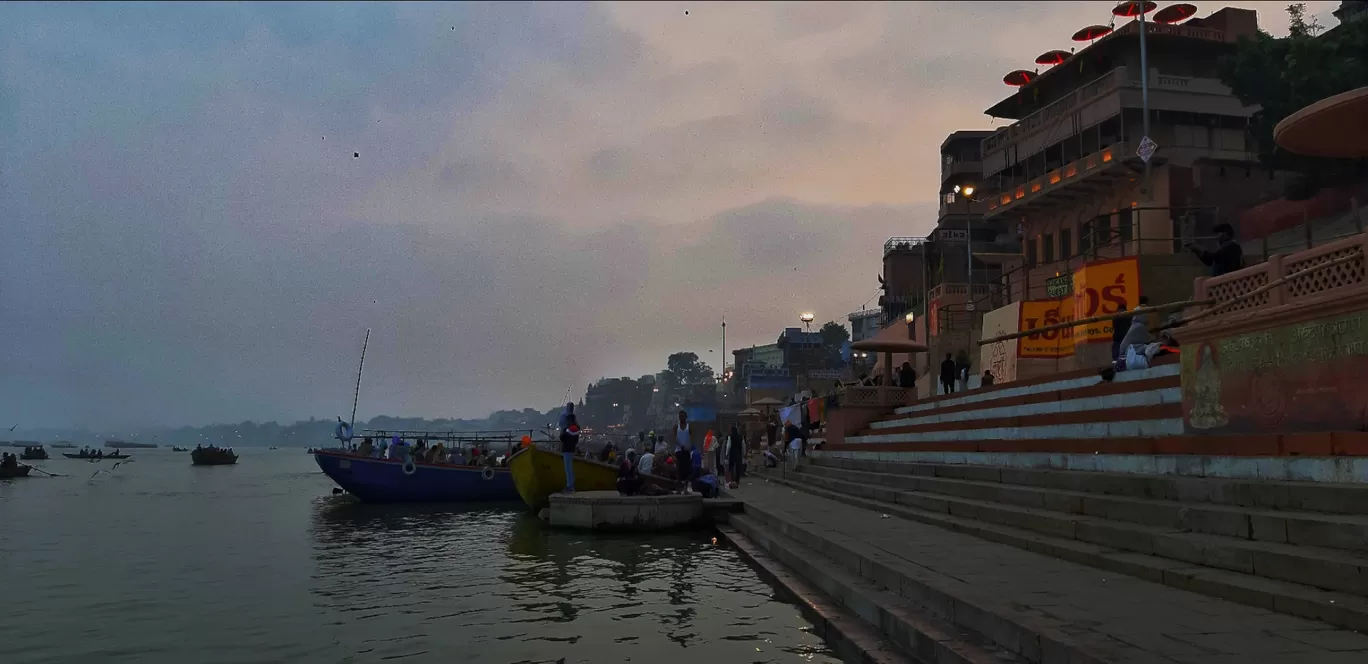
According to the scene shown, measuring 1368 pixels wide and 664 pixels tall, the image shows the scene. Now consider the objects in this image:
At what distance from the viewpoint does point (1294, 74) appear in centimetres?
2611

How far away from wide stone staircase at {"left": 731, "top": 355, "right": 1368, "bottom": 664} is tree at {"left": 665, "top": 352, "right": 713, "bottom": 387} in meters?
163

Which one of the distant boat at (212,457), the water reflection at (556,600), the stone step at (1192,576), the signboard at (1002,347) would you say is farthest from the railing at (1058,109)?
the distant boat at (212,457)

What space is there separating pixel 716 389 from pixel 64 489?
92.5m

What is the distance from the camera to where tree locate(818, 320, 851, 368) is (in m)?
84.7

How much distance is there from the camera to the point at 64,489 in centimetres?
4597

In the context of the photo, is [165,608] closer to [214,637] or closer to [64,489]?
[214,637]

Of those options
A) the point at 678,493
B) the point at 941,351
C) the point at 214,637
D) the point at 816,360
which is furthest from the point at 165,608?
the point at 816,360

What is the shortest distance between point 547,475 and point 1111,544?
1422 cm

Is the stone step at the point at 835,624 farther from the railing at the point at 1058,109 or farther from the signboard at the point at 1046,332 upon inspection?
the railing at the point at 1058,109

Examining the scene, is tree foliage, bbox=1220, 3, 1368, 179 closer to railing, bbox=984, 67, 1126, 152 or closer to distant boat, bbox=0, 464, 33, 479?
railing, bbox=984, 67, 1126, 152

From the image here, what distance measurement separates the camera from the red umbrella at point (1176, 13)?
104 feet

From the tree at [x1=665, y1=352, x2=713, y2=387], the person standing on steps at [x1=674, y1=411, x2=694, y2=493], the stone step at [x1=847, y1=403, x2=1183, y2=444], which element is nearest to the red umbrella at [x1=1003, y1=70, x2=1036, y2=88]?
the stone step at [x1=847, y1=403, x2=1183, y2=444]

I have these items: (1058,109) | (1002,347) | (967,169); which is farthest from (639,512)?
(967,169)

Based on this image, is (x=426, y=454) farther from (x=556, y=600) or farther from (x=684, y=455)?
(x=556, y=600)
